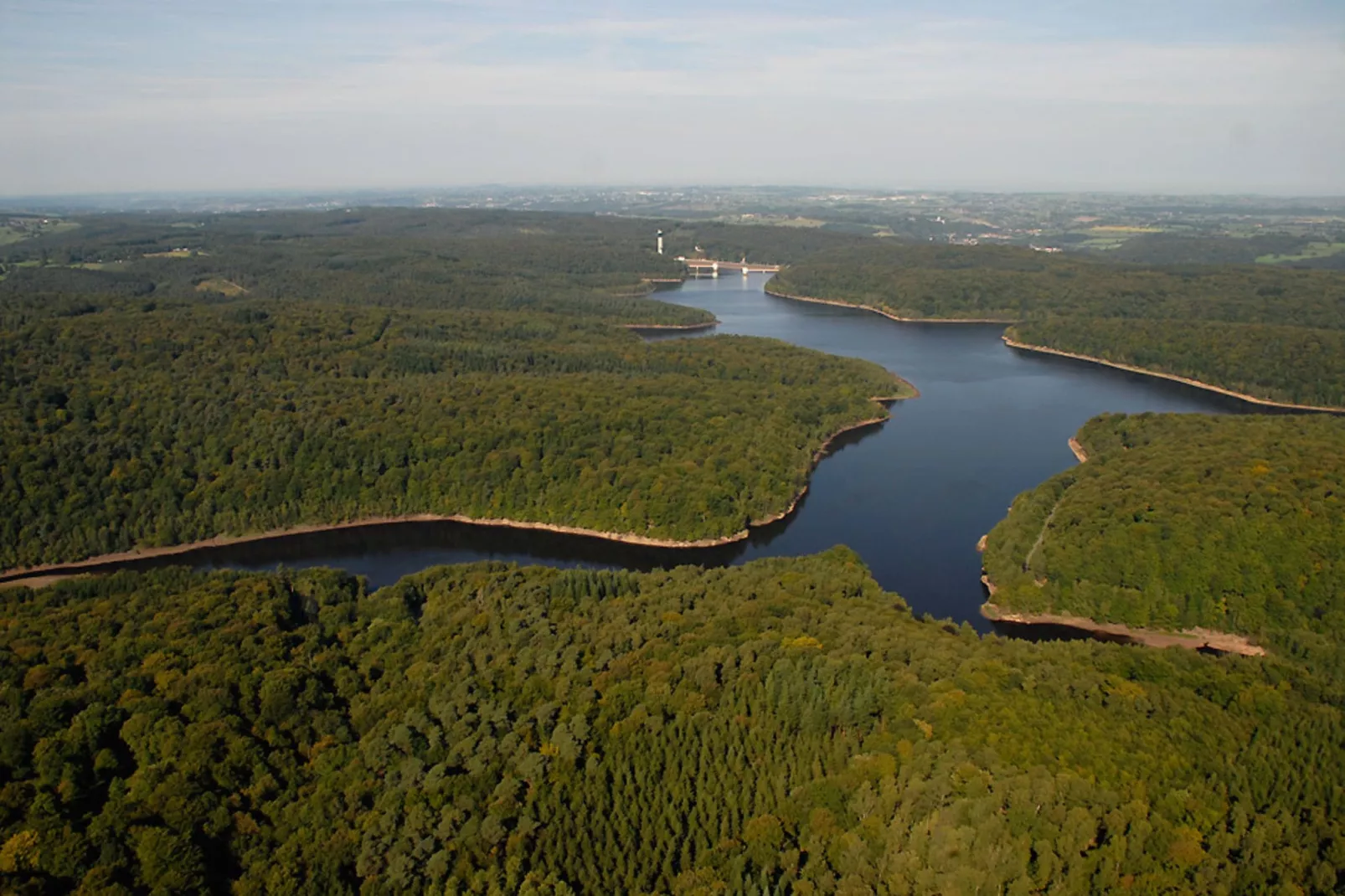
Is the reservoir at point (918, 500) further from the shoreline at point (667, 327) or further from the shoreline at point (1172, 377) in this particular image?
the shoreline at point (667, 327)

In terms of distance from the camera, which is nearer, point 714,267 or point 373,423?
point 373,423

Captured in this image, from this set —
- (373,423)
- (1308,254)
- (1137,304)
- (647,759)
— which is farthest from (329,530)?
(1308,254)

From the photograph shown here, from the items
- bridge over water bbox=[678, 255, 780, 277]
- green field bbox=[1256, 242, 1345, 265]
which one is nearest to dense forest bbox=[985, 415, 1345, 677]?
green field bbox=[1256, 242, 1345, 265]

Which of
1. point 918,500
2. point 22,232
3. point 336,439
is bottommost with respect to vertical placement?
point 918,500

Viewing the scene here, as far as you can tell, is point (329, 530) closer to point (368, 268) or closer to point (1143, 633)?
point (1143, 633)

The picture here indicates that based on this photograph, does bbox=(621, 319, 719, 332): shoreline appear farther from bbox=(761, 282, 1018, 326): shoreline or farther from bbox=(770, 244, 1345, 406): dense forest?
bbox=(770, 244, 1345, 406): dense forest

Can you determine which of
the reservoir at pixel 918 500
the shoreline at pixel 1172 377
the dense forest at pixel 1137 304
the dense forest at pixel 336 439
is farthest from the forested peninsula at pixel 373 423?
the dense forest at pixel 1137 304
